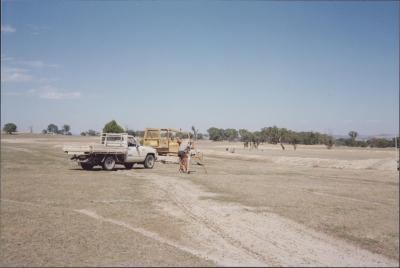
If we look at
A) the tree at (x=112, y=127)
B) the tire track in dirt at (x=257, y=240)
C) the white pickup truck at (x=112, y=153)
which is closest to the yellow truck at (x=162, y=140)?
the white pickup truck at (x=112, y=153)

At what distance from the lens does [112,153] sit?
23.7 metres

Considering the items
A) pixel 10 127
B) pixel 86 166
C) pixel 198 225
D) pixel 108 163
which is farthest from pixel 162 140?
pixel 10 127

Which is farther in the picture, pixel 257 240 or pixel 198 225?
pixel 198 225

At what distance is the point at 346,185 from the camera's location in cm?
1716

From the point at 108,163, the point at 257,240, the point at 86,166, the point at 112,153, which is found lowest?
the point at 257,240

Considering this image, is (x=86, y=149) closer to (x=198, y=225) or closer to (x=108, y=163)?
(x=108, y=163)

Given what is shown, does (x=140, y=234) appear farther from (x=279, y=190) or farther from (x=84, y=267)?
(x=279, y=190)

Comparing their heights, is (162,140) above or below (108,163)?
above

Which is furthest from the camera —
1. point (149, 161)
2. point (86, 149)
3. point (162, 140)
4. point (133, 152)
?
point (162, 140)

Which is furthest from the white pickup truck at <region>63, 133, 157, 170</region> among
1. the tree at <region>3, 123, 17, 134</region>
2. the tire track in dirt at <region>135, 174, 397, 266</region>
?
the tree at <region>3, 123, 17, 134</region>

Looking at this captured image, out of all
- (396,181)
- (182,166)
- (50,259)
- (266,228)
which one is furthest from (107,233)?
(396,181)

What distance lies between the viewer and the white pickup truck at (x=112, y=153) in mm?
22516

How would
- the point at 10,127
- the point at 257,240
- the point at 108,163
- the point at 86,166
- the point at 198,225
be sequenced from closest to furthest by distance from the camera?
the point at 257,240
the point at 198,225
the point at 108,163
the point at 86,166
the point at 10,127

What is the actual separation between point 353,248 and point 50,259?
5417mm
